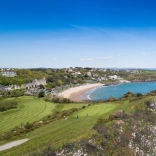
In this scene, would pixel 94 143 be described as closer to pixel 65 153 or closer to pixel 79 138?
pixel 79 138

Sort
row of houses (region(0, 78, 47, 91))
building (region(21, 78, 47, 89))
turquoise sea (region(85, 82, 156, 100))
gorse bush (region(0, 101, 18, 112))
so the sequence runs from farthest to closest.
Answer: building (region(21, 78, 47, 89)), row of houses (region(0, 78, 47, 91)), turquoise sea (region(85, 82, 156, 100)), gorse bush (region(0, 101, 18, 112))

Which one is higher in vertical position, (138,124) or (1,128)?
(138,124)

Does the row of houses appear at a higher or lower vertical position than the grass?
lower

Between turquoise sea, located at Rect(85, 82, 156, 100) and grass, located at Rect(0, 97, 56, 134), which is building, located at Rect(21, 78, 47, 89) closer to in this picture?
turquoise sea, located at Rect(85, 82, 156, 100)

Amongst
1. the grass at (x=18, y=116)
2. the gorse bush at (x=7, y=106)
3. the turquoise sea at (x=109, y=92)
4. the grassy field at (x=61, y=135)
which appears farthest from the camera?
the turquoise sea at (x=109, y=92)

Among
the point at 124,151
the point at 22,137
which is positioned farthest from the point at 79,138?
the point at 22,137

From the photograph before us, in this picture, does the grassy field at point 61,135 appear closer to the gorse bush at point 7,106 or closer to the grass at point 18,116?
the grass at point 18,116

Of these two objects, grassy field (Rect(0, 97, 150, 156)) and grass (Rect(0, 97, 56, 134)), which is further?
grass (Rect(0, 97, 56, 134))

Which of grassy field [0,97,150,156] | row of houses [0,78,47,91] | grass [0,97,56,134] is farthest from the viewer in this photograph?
row of houses [0,78,47,91]

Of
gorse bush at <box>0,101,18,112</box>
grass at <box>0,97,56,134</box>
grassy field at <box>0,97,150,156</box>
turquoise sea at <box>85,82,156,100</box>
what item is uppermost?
grassy field at <box>0,97,150,156</box>

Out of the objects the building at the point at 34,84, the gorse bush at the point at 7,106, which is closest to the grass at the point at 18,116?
the gorse bush at the point at 7,106

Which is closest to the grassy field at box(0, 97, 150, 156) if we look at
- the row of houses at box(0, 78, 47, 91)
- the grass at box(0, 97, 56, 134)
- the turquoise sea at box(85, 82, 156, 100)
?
the grass at box(0, 97, 56, 134)
